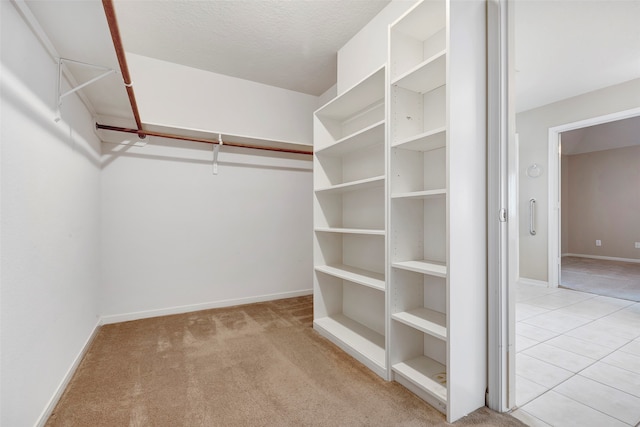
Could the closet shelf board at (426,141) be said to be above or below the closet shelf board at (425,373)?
above

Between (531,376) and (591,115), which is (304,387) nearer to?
(531,376)

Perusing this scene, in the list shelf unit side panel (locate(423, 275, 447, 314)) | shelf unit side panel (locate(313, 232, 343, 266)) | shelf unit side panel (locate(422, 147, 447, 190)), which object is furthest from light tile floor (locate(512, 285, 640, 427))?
shelf unit side panel (locate(313, 232, 343, 266))

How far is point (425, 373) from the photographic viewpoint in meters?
1.73

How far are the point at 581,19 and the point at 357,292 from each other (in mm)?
2997

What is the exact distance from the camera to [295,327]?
2.74 metres

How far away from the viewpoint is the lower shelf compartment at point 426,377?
60.6 inches

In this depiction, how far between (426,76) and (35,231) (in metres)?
2.29

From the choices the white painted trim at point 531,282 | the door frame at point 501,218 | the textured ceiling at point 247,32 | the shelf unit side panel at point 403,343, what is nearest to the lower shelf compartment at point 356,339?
the shelf unit side panel at point 403,343

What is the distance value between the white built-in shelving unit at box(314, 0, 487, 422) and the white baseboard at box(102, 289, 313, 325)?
3.54 ft

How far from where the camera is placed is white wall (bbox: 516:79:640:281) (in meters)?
3.78

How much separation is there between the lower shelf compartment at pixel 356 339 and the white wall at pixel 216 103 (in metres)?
2.29

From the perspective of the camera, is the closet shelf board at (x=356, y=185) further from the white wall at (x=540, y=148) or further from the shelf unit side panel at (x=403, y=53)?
the white wall at (x=540, y=148)

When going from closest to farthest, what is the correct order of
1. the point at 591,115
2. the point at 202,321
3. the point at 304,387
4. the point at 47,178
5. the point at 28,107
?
the point at 28,107 → the point at 47,178 → the point at 304,387 → the point at 202,321 → the point at 591,115

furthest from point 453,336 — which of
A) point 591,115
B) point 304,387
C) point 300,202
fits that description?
point 591,115
